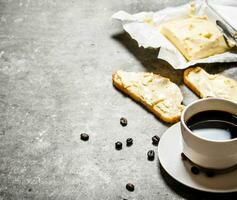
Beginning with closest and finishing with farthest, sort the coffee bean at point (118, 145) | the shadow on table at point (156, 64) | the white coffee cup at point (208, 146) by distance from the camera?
the white coffee cup at point (208, 146) < the coffee bean at point (118, 145) < the shadow on table at point (156, 64)

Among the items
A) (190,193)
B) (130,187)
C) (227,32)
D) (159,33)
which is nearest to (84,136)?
(130,187)

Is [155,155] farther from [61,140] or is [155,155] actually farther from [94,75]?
[94,75]

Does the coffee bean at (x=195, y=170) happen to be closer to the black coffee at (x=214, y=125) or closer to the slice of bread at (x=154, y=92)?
the black coffee at (x=214, y=125)

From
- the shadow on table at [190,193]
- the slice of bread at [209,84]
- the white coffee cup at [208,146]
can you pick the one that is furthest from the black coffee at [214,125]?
the slice of bread at [209,84]

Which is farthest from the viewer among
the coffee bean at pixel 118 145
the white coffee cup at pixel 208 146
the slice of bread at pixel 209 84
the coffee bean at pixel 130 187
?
the slice of bread at pixel 209 84

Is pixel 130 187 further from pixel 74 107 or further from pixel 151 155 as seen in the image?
pixel 74 107

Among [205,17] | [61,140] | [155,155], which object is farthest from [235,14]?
[61,140]

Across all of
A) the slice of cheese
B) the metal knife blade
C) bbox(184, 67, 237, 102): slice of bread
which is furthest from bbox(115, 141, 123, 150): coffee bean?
the metal knife blade
